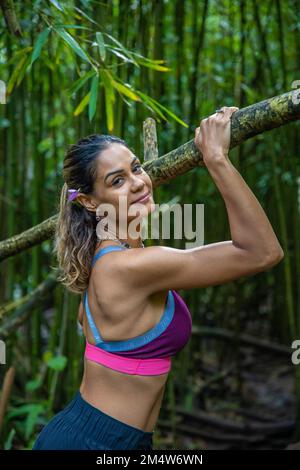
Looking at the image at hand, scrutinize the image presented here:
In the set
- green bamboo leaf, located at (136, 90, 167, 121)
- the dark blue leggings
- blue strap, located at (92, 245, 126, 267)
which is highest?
green bamboo leaf, located at (136, 90, 167, 121)

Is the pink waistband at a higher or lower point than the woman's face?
lower

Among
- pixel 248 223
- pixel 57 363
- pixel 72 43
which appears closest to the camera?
pixel 248 223

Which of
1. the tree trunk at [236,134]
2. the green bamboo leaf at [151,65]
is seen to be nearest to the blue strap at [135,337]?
the tree trunk at [236,134]

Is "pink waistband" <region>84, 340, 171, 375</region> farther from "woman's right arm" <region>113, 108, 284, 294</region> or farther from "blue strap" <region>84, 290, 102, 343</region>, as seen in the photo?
"woman's right arm" <region>113, 108, 284, 294</region>

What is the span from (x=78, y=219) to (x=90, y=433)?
21.6 inches

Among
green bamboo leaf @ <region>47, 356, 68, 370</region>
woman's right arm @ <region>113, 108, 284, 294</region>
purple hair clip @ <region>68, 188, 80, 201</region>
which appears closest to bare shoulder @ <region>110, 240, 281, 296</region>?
woman's right arm @ <region>113, 108, 284, 294</region>

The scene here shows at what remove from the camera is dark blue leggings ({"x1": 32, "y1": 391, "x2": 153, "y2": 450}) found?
5.49ft

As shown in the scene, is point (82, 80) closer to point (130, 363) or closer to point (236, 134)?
point (236, 134)

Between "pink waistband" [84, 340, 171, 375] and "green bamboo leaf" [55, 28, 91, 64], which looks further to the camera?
"green bamboo leaf" [55, 28, 91, 64]

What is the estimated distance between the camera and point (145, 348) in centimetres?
166

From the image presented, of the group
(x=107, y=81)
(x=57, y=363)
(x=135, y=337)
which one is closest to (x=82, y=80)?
(x=107, y=81)
